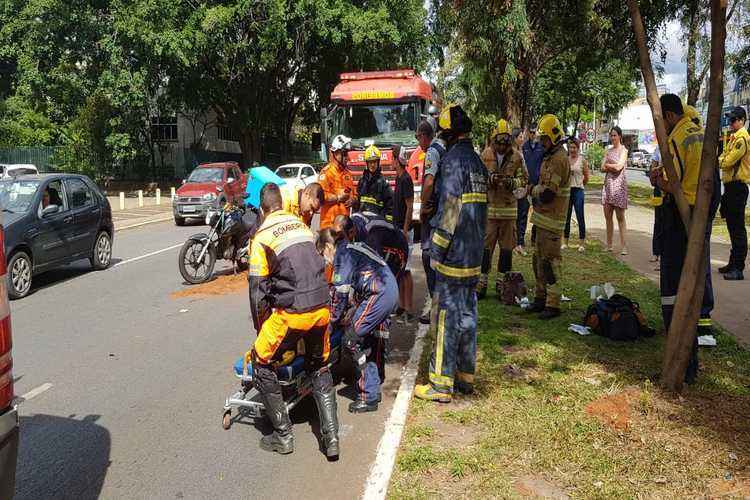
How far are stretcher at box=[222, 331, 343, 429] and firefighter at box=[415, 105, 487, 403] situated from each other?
31.8 inches

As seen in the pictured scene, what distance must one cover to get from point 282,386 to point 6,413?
194 centimetres

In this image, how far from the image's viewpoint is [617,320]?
21.0 ft

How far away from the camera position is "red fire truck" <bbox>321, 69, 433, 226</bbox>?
16203mm

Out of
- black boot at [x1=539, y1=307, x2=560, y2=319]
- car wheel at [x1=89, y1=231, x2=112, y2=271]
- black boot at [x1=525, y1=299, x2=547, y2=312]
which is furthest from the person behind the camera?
car wheel at [x1=89, y1=231, x2=112, y2=271]

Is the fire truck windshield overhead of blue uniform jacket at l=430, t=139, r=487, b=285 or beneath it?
overhead

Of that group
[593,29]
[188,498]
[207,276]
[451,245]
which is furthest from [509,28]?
[188,498]

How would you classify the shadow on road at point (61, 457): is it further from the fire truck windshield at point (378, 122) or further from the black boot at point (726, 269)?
the fire truck windshield at point (378, 122)

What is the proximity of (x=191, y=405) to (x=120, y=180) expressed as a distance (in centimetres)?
3343

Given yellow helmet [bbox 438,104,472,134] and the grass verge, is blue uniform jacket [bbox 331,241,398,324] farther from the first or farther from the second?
yellow helmet [bbox 438,104,472,134]

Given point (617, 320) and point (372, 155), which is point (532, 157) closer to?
point (372, 155)

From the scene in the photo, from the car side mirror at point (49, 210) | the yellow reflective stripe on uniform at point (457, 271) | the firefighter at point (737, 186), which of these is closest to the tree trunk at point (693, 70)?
the firefighter at point (737, 186)

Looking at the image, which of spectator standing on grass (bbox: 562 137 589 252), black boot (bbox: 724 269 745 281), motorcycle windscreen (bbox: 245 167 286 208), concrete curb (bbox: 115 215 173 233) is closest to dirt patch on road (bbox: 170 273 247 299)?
motorcycle windscreen (bbox: 245 167 286 208)

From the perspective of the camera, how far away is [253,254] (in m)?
4.10

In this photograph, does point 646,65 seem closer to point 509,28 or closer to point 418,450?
point 418,450
